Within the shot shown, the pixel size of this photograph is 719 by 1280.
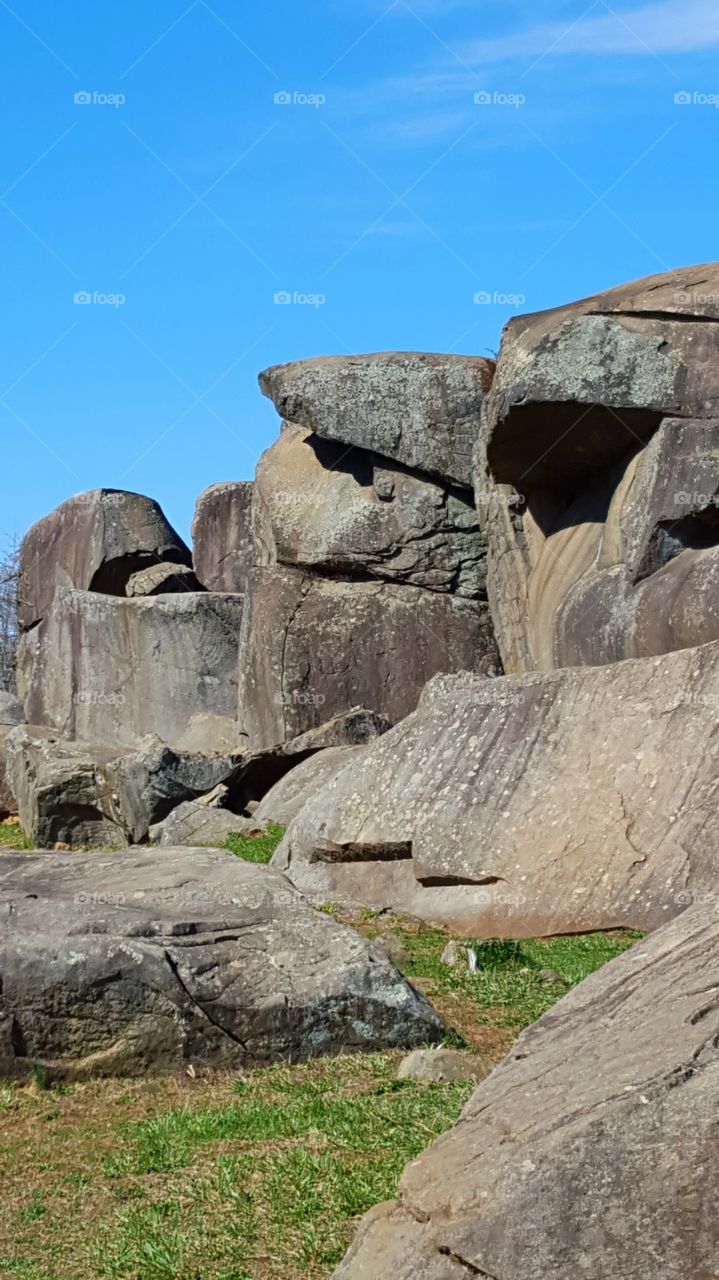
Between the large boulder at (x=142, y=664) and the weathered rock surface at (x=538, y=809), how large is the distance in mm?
12291

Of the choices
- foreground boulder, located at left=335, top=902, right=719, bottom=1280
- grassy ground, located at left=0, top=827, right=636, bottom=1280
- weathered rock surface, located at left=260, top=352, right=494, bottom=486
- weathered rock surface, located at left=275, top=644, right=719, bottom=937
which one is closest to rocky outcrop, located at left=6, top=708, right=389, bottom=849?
weathered rock surface, located at left=260, top=352, right=494, bottom=486

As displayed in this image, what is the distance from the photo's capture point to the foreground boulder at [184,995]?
7.31 m

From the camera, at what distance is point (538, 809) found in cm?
1133

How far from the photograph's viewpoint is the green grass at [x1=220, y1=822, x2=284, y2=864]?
15.1 m

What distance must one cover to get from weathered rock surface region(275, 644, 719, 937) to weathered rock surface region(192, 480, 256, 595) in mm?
15630

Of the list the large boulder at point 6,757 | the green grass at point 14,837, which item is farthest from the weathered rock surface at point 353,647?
the large boulder at point 6,757

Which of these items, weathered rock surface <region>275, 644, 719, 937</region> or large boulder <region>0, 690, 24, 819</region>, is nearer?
weathered rock surface <region>275, 644, 719, 937</region>

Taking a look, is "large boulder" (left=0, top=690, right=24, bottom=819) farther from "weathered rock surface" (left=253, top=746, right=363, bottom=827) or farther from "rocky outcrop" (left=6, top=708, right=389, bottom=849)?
"weathered rock surface" (left=253, top=746, right=363, bottom=827)

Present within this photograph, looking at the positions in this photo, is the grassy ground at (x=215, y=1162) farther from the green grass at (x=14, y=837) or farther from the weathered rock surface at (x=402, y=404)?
the weathered rock surface at (x=402, y=404)

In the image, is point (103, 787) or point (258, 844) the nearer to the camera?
point (258, 844)

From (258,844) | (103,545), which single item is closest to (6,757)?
(103,545)

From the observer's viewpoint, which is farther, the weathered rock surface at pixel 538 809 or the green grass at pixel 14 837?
the green grass at pixel 14 837

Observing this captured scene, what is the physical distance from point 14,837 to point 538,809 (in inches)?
472

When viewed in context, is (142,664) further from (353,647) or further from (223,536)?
(353,647)
